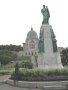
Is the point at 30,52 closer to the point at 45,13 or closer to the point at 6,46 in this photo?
the point at 6,46

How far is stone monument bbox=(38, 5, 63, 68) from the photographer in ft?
74.8

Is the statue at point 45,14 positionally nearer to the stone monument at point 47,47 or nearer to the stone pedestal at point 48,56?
the stone monument at point 47,47

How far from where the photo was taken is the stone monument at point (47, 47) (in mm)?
22812

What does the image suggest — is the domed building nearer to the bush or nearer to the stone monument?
the stone monument

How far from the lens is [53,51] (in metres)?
23.5

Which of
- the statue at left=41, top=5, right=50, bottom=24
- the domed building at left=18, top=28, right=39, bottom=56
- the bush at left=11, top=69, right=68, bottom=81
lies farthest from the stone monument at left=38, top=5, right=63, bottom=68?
the domed building at left=18, top=28, right=39, bottom=56

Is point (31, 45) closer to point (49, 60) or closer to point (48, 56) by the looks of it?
point (48, 56)

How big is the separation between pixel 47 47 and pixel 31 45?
122 m

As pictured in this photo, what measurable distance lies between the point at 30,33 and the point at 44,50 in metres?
119

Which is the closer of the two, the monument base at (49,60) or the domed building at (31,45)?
the monument base at (49,60)

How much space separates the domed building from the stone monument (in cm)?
11597

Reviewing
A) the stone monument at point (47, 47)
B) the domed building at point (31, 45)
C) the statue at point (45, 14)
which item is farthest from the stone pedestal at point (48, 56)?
the domed building at point (31, 45)

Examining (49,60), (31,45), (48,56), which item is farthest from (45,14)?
(31,45)

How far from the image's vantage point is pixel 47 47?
23422 mm
